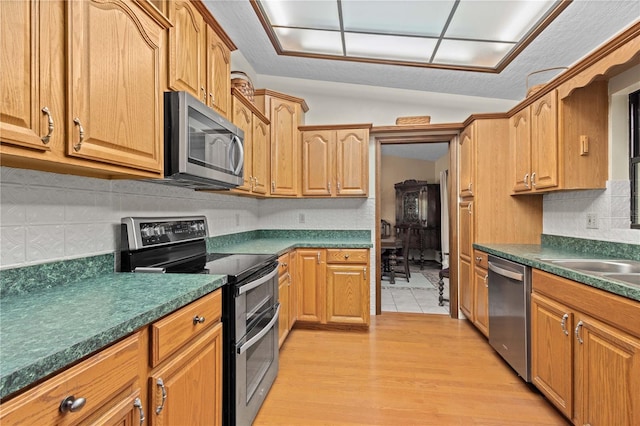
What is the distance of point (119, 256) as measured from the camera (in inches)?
60.8

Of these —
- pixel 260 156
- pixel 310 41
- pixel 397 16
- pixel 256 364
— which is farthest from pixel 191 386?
pixel 310 41

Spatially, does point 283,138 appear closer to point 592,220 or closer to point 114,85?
point 114,85

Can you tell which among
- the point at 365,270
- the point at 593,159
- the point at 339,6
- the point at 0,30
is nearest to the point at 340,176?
the point at 365,270

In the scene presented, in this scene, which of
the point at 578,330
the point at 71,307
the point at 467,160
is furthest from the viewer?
the point at 467,160

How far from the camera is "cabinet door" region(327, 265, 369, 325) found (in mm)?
3006

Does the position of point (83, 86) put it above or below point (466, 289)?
above

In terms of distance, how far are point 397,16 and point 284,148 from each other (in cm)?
156

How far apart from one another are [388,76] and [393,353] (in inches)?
110

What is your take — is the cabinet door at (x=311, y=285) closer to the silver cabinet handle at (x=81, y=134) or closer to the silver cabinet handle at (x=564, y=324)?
the silver cabinet handle at (x=564, y=324)

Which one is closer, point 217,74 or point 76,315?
point 76,315

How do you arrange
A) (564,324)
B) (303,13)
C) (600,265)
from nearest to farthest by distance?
(564,324) → (600,265) → (303,13)

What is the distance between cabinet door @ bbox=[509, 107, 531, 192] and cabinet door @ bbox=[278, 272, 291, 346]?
7.17 ft

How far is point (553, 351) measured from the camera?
1759 mm

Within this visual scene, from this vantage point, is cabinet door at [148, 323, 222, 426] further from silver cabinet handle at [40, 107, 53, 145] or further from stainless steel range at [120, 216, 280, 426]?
silver cabinet handle at [40, 107, 53, 145]
